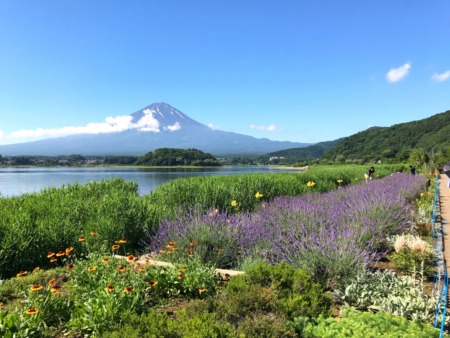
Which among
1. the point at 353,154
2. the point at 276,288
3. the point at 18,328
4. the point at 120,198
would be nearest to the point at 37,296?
the point at 18,328

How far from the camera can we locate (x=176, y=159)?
97375 millimetres

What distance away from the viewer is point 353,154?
312ft

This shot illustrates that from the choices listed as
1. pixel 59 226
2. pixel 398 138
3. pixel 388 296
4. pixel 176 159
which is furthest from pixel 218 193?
pixel 398 138

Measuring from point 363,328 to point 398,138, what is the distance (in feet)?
359

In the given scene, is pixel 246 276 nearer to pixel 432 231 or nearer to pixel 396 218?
pixel 396 218

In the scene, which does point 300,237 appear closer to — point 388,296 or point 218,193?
point 388,296

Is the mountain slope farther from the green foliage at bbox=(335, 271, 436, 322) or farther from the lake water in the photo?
the green foliage at bbox=(335, 271, 436, 322)

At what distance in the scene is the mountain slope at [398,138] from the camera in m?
90.3

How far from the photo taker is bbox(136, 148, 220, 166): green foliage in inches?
3760

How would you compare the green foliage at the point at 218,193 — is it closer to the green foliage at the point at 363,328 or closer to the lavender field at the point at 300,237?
the lavender field at the point at 300,237

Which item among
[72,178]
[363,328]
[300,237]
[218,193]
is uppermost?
[218,193]

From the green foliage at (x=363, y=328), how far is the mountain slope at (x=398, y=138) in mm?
91668

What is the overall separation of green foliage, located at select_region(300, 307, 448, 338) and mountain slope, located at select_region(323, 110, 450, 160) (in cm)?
9167

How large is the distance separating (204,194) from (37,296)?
6.53 m
